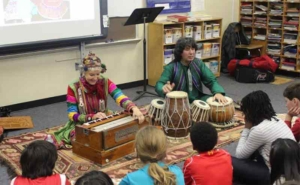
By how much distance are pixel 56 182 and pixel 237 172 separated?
139 centimetres

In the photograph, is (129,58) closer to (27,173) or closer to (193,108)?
(193,108)

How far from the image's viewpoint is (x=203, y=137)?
2.32 metres

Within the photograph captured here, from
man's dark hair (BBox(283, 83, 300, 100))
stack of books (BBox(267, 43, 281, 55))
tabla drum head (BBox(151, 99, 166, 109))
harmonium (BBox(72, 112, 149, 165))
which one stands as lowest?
harmonium (BBox(72, 112, 149, 165))

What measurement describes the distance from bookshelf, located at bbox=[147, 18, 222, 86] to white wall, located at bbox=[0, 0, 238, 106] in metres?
0.17

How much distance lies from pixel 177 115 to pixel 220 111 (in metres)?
0.51

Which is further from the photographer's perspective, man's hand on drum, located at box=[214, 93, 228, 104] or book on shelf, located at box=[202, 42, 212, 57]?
book on shelf, located at box=[202, 42, 212, 57]

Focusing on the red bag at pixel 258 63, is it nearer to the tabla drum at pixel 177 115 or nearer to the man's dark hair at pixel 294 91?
the tabla drum at pixel 177 115

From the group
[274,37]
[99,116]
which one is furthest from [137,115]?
[274,37]

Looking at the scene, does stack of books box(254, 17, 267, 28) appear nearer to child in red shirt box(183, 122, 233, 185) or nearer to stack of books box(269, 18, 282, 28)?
stack of books box(269, 18, 282, 28)

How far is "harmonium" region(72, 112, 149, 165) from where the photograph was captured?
3210mm

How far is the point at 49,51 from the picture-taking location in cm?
501

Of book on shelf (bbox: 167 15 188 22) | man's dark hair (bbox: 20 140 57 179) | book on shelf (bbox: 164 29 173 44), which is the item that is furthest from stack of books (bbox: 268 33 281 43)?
man's dark hair (bbox: 20 140 57 179)

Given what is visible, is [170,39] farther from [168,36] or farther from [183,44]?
[183,44]

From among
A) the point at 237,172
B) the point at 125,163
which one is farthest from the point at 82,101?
the point at 237,172
